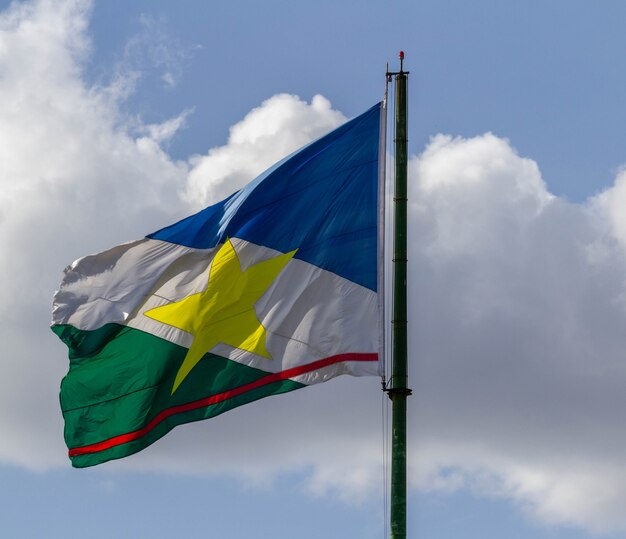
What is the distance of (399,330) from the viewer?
961 inches

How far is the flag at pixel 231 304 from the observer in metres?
26.1

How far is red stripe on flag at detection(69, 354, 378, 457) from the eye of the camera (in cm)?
2553

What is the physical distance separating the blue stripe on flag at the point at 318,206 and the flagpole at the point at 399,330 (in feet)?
3.96

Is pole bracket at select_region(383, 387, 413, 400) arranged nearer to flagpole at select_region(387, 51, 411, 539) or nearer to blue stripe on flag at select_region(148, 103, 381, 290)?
flagpole at select_region(387, 51, 411, 539)

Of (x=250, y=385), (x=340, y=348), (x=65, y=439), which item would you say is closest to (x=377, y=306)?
(x=340, y=348)

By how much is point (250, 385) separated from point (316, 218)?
372 cm

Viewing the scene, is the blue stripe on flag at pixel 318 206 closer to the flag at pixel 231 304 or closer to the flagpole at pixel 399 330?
the flag at pixel 231 304

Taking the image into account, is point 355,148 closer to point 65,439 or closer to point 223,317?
point 223,317

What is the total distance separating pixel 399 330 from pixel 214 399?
14.7 feet

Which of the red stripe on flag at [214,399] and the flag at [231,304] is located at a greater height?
the flag at [231,304]

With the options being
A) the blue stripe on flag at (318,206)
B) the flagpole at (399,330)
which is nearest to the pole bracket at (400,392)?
the flagpole at (399,330)

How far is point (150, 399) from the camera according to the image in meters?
27.0

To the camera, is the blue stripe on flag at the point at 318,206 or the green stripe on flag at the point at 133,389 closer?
the green stripe on flag at the point at 133,389

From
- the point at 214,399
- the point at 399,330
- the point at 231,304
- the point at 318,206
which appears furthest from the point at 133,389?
the point at 399,330
